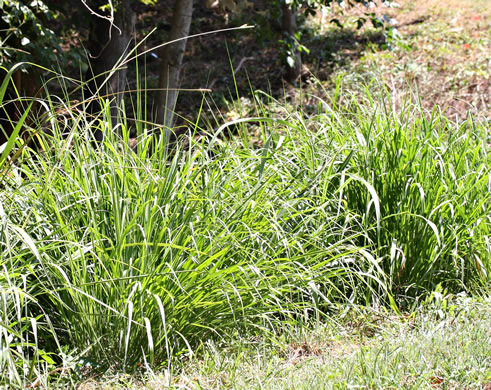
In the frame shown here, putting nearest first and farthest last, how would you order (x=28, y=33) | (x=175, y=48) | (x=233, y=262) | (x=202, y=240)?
(x=202, y=240) < (x=233, y=262) < (x=28, y=33) < (x=175, y=48)

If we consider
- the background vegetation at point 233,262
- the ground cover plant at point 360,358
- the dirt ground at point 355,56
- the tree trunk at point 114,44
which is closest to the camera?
the ground cover plant at point 360,358

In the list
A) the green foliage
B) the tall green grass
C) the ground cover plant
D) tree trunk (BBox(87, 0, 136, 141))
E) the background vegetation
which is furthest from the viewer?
tree trunk (BBox(87, 0, 136, 141))

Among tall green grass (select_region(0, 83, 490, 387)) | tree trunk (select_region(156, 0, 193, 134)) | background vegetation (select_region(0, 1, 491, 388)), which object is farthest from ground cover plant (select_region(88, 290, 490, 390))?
tree trunk (select_region(156, 0, 193, 134))

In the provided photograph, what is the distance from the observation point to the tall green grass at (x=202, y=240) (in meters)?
2.99

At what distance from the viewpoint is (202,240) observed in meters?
3.25

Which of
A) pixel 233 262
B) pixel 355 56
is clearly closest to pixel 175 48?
pixel 233 262

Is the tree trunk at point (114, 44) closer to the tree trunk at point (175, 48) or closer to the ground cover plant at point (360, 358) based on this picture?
the tree trunk at point (175, 48)

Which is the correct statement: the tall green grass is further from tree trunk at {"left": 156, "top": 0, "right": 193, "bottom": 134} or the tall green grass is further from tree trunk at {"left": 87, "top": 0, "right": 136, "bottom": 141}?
tree trunk at {"left": 87, "top": 0, "right": 136, "bottom": 141}

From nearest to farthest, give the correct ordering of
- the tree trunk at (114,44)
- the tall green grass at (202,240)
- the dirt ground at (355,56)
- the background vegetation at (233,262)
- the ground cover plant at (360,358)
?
the ground cover plant at (360,358) → the background vegetation at (233,262) → the tall green grass at (202,240) → the tree trunk at (114,44) → the dirt ground at (355,56)

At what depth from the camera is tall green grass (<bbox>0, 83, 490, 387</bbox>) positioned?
9.81 feet

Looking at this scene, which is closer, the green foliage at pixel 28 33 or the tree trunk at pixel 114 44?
the green foliage at pixel 28 33

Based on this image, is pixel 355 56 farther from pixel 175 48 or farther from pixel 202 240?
pixel 202 240

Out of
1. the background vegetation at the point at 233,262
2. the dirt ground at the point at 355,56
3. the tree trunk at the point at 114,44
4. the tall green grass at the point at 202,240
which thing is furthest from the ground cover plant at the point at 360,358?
the dirt ground at the point at 355,56

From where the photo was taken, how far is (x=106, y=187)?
3430mm
